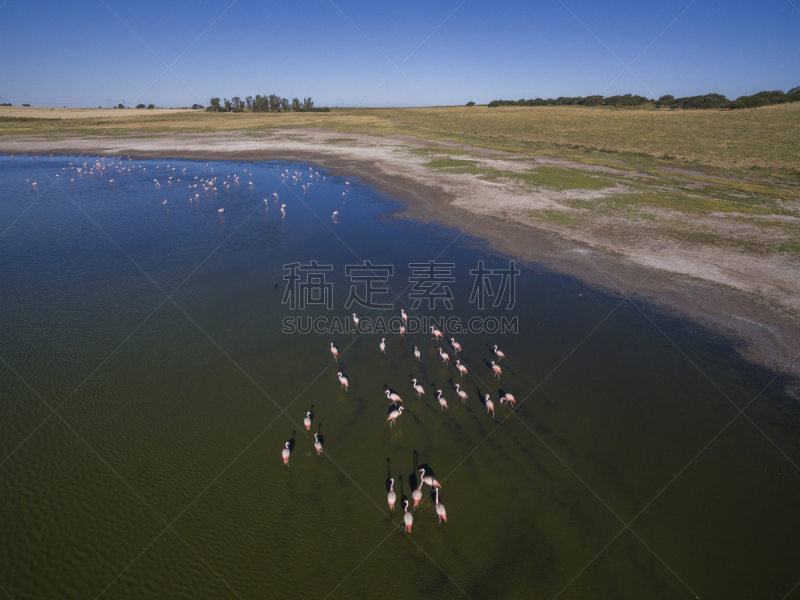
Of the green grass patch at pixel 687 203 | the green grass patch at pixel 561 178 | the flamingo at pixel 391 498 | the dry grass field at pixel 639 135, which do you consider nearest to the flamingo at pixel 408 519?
the flamingo at pixel 391 498

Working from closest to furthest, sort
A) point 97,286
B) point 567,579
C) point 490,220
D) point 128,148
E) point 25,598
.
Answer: point 25,598
point 567,579
point 97,286
point 490,220
point 128,148

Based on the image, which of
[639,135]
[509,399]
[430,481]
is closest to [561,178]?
[509,399]

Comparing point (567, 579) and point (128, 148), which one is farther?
point (128, 148)

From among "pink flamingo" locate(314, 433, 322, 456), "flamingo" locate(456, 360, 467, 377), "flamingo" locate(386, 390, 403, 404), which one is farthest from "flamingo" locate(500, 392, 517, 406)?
"pink flamingo" locate(314, 433, 322, 456)

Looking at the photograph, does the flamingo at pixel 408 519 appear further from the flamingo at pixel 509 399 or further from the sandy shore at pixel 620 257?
the sandy shore at pixel 620 257

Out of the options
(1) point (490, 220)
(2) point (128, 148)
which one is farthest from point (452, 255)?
(2) point (128, 148)

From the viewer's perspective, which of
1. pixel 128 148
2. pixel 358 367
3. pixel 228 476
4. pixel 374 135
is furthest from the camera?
pixel 374 135

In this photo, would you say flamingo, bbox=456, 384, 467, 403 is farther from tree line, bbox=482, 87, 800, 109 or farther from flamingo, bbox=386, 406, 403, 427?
tree line, bbox=482, 87, 800, 109

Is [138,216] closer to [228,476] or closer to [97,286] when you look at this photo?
[97,286]
